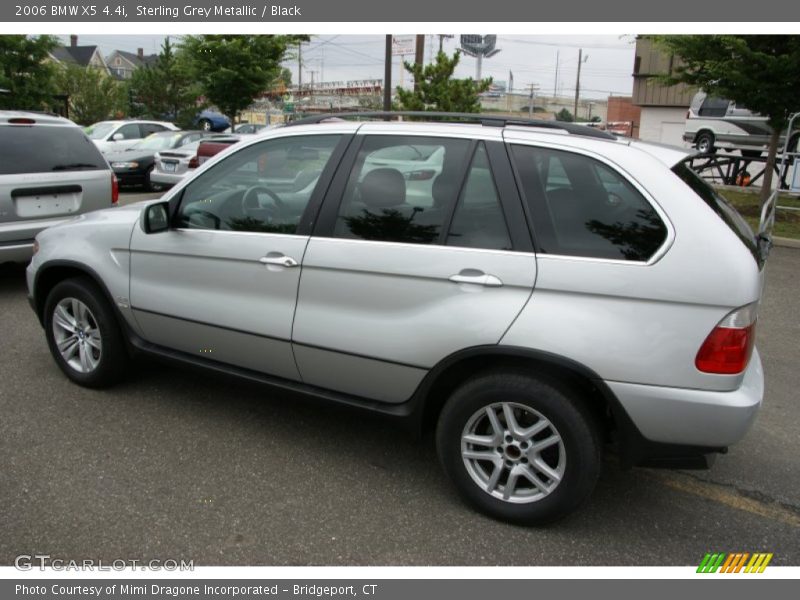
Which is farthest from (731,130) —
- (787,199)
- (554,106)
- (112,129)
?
(554,106)

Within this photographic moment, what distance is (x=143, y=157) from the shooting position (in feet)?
52.0

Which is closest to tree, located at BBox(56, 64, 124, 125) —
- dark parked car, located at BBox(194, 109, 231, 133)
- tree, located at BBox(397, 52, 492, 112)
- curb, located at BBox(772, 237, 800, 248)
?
dark parked car, located at BBox(194, 109, 231, 133)

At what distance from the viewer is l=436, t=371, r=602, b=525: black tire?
2838 mm

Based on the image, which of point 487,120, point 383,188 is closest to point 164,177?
point 383,188

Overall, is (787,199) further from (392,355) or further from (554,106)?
(554,106)

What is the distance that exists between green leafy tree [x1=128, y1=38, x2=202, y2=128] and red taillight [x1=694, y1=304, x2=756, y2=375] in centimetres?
3580

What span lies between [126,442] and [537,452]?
227cm

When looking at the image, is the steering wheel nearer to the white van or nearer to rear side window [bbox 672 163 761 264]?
rear side window [bbox 672 163 761 264]

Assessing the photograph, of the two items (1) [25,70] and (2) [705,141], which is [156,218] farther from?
(1) [25,70]

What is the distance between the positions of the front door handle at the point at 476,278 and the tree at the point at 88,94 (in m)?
39.2

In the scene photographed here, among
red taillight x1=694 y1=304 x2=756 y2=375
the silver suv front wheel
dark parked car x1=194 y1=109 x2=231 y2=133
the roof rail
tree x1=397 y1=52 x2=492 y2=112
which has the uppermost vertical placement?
tree x1=397 y1=52 x2=492 y2=112

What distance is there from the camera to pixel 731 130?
20.0 m

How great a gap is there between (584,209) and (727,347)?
80 cm

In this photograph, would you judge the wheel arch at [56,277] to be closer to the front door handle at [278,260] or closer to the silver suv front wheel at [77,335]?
the silver suv front wheel at [77,335]
